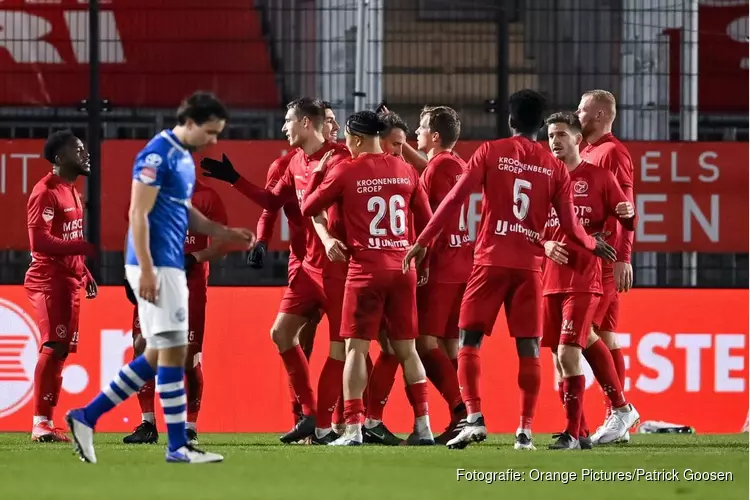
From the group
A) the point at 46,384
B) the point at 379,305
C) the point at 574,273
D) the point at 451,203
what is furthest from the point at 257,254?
the point at 574,273

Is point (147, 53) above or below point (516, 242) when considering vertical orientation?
above

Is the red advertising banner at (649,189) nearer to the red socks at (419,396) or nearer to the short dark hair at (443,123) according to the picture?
the short dark hair at (443,123)

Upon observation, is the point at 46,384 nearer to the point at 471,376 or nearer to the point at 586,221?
the point at 471,376

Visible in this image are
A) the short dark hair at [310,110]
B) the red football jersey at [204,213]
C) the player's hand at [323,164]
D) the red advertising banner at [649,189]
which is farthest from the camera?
the red advertising banner at [649,189]

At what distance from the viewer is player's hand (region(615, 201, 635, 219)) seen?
8.95 meters

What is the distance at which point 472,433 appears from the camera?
8.39 meters

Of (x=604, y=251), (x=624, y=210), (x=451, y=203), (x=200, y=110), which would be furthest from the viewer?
(x=624, y=210)

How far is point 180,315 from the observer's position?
7.20m

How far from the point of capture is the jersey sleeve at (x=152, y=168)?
7082 mm

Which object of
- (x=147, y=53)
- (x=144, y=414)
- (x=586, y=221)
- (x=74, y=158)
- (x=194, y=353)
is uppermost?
(x=147, y=53)

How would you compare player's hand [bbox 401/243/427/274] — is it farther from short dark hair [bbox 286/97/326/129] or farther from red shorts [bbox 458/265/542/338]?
short dark hair [bbox 286/97/326/129]

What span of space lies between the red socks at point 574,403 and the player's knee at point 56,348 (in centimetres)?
320

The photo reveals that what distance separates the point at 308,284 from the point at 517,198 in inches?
60.1

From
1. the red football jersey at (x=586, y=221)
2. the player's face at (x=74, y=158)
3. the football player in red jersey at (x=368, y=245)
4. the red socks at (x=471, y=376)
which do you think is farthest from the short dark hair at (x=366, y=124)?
the player's face at (x=74, y=158)
